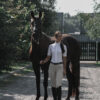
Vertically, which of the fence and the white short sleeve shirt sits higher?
the white short sleeve shirt

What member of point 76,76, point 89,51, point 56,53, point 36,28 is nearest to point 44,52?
point 36,28

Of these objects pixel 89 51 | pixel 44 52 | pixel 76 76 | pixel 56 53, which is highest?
pixel 56 53

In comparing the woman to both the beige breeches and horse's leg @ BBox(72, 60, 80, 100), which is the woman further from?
horse's leg @ BBox(72, 60, 80, 100)

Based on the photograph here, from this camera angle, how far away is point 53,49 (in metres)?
8.61

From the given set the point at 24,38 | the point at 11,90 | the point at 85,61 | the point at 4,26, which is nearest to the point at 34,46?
the point at 11,90

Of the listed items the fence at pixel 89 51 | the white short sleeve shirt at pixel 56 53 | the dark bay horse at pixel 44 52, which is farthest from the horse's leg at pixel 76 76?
the fence at pixel 89 51

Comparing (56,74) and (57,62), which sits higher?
(57,62)

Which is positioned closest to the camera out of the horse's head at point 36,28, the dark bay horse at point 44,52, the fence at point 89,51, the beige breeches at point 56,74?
the beige breeches at point 56,74

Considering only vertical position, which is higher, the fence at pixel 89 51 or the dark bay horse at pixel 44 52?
the dark bay horse at pixel 44 52

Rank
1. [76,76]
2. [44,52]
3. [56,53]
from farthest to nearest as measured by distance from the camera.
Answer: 1. [76,76]
2. [44,52]
3. [56,53]

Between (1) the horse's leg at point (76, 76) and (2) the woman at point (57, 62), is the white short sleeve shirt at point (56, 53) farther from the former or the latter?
(1) the horse's leg at point (76, 76)

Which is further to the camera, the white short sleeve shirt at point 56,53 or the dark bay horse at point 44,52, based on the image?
the dark bay horse at point 44,52

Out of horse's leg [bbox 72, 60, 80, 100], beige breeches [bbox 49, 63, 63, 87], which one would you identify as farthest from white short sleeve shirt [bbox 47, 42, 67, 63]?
horse's leg [bbox 72, 60, 80, 100]

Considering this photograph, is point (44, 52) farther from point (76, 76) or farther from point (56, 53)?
point (76, 76)
